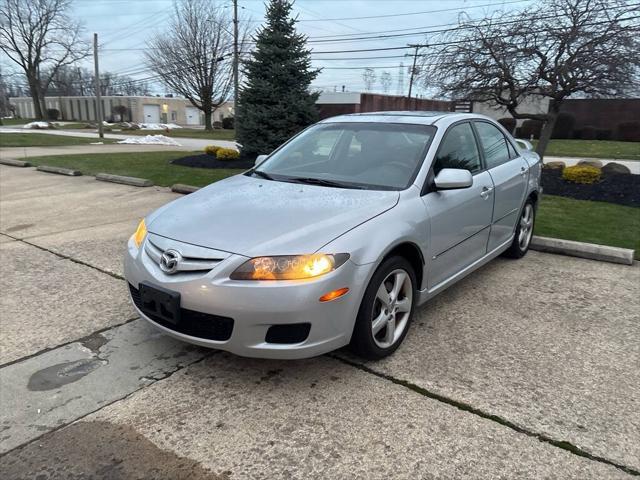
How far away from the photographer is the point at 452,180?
3.30 meters

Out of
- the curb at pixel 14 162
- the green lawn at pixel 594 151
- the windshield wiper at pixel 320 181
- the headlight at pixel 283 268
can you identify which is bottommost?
the curb at pixel 14 162

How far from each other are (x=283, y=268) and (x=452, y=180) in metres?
1.46

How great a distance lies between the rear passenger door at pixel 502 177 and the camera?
14.1ft

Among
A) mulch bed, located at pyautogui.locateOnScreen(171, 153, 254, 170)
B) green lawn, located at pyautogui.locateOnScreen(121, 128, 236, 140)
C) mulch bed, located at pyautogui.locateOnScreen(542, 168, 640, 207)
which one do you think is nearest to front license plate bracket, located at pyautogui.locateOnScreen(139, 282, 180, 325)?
mulch bed, located at pyautogui.locateOnScreen(542, 168, 640, 207)

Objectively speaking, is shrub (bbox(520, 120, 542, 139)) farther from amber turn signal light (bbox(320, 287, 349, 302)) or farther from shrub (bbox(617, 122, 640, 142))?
amber turn signal light (bbox(320, 287, 349, 302))

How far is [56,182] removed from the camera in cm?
1034

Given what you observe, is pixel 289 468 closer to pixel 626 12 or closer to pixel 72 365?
pixel 72 365

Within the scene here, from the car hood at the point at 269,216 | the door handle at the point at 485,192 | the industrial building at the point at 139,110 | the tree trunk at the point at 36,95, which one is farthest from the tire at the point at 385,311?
the tree trunk at the point at 36,95

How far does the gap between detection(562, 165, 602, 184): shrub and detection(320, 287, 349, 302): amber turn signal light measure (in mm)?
8240

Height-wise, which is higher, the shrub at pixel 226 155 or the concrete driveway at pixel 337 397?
the shrub at pixel 226 155

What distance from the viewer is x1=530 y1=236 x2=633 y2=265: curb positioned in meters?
5.10

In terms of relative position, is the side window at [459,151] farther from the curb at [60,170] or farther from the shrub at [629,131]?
the shrub at [629,131]

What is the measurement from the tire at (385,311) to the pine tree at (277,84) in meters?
9.54

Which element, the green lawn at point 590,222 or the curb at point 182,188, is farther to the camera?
the curb at point 182,188
